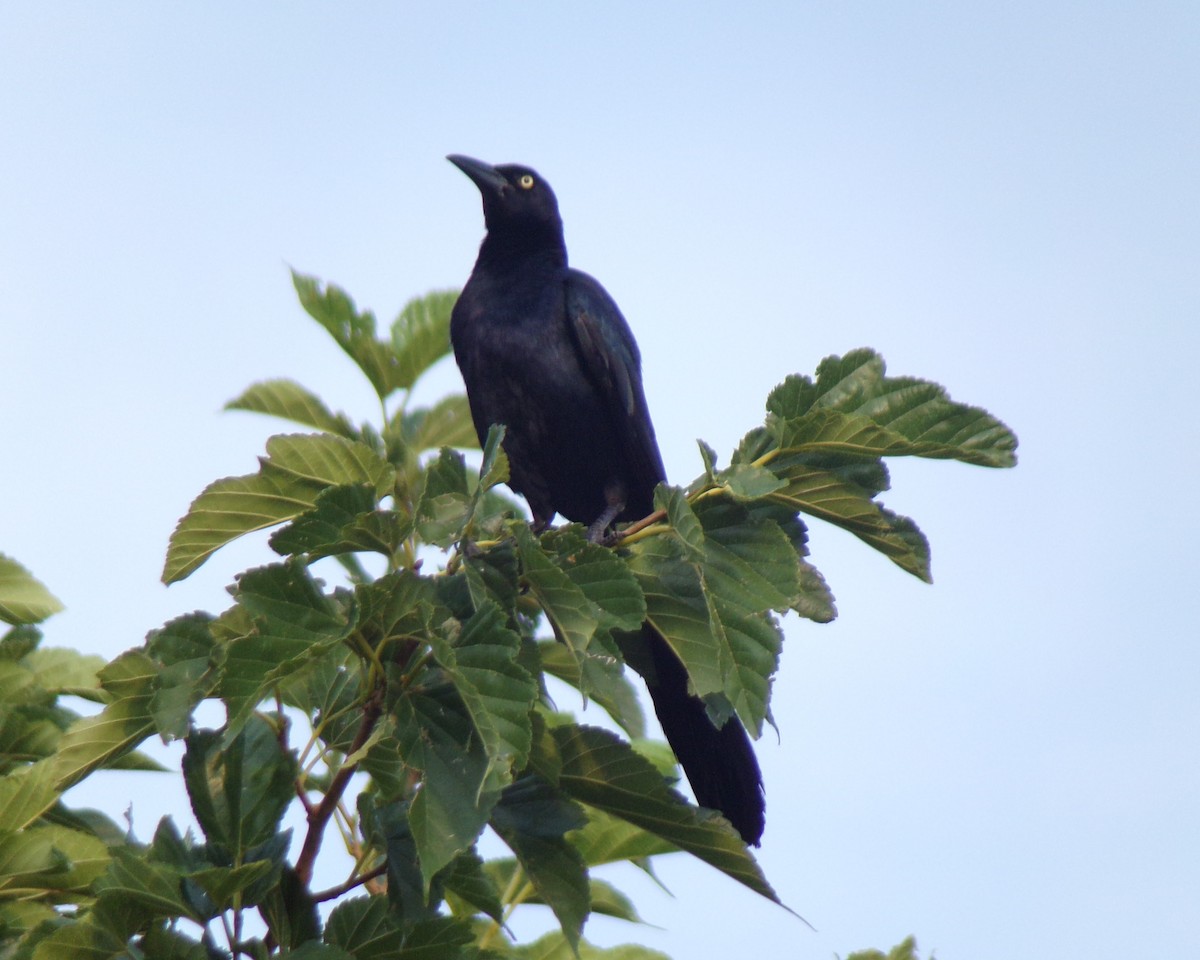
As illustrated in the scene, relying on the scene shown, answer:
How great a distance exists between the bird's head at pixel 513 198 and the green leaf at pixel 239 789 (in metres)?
3.31

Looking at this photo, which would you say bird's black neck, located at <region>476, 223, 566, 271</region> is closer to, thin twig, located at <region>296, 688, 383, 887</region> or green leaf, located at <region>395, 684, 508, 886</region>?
thin twig, located at <region>296, 688, 383, 887</region>

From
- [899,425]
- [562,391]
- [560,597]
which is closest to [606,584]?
[560,597]

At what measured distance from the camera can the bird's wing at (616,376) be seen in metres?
4.68

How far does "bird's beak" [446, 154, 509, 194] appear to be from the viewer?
5492 mm

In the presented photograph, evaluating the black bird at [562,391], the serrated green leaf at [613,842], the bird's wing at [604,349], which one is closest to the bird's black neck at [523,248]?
the black bird at [562,391]

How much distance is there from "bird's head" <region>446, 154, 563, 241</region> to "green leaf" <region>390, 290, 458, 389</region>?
2.06 m

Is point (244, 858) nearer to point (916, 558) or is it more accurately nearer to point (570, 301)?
point (916, 558)

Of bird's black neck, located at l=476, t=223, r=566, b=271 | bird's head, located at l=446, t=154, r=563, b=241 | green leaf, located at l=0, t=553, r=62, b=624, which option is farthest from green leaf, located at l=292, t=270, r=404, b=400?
bird's head, located at l=446, t=154, r=563, b=241

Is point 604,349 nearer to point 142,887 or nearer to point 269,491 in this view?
point 269,491

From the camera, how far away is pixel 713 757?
11.6 feet

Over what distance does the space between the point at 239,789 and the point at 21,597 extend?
1.14 meters

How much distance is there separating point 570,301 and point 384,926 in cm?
288

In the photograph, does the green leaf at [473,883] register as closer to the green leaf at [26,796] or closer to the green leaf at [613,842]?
the green leaf at [613,842]

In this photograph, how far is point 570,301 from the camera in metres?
4.80
